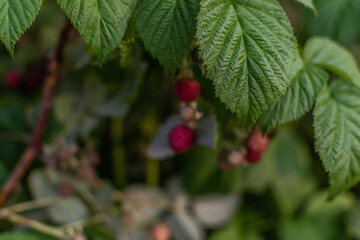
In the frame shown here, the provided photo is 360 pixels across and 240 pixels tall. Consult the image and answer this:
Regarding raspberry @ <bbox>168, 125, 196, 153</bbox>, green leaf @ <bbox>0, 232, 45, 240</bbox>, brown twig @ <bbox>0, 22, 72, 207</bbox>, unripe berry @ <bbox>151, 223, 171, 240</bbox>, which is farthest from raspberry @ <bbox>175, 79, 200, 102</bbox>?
unripe berry @ <bbox>151, 223, 171, 240</bbox>

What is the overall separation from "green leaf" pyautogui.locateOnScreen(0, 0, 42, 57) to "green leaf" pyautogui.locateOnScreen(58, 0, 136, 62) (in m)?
0.05

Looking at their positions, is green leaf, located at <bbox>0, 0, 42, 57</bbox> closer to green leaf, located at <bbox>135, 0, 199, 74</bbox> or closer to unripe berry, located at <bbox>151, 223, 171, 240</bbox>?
green leaf, located at <bbox>135, 0, 199, 74</bbox>

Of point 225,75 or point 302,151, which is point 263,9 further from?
point 302,151

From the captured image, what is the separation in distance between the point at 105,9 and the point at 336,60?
513 millimetres

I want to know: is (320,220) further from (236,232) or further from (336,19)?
(336,19)

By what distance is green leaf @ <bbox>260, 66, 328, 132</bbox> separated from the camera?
69 cm

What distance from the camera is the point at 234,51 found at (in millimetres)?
569

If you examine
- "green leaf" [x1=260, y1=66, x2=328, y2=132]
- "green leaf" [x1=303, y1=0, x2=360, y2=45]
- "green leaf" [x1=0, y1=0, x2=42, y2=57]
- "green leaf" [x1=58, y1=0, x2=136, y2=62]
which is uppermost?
"green leaf" [x1=0, y1=0, x2=42, y2=57]

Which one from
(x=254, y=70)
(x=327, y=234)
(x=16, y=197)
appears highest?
(x=254, y=70)

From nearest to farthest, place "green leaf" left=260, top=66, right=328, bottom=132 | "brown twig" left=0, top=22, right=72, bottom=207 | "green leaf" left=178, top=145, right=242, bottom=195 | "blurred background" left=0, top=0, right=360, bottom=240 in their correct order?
"green leaf" left=260, top=66, right=328, bottom=132 < "brown twig" left=0, top=22, right=72, bottom=207 < "blurred background" left=0, top=0, right=360, bottom=240 < "green leaf" left=178, top=145, right=242, bottom=195

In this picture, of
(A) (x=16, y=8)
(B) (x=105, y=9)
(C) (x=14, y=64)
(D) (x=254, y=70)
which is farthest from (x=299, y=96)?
(C) (x=14, y=64)

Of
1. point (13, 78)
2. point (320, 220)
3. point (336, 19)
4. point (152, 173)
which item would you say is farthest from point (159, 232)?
point (336, 19)

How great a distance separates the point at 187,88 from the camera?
28.3 inches

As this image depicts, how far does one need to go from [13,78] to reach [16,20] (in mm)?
861
